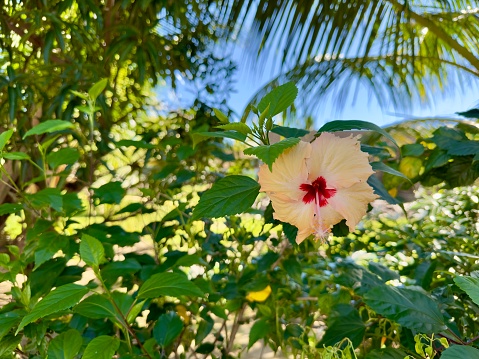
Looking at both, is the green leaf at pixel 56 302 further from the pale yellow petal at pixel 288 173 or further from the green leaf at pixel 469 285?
the green leaf at pixel 469 285

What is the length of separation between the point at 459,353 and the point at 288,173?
0.19m

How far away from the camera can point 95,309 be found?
0.57 meters

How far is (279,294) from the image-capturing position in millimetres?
1078

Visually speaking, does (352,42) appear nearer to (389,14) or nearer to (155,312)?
(389,14)

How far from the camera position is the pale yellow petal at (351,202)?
45 centimetres

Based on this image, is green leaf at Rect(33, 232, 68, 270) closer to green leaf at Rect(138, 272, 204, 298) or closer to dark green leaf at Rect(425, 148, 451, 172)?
green leaf at Rect(138, 272, 204, 298)

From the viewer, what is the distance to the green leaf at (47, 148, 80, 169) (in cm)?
75

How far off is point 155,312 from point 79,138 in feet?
1.44

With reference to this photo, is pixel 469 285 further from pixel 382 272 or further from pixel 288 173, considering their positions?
pixel 382 272

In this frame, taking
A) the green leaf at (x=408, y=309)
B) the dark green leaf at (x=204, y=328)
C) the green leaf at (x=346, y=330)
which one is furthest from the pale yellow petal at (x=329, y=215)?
the dark green leaf at (x=204, y=328)

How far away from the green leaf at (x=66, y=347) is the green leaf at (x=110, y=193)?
267 mm

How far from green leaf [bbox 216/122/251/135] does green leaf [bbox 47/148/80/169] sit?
1.28ft

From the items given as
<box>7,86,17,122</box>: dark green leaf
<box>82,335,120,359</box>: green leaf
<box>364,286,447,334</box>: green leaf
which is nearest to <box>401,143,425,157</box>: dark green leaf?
<box>364,286,447,334</box>: green leaf

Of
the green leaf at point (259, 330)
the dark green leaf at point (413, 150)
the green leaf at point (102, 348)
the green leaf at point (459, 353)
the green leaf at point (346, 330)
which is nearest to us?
the green leaf at point (459, 353)
